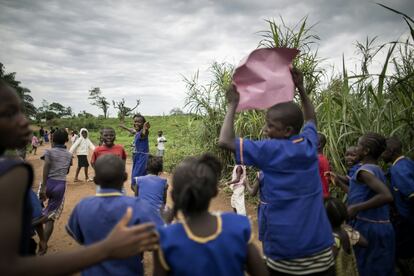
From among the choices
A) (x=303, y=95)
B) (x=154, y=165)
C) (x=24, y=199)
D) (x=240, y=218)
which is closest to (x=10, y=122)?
(x=24, y=199)

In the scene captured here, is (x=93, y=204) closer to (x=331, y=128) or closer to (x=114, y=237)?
(x=114, y=237)

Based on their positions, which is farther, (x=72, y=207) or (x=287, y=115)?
(x=72, y=207)

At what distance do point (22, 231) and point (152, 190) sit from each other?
2810 mm

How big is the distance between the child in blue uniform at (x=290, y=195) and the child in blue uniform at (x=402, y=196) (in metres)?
1.25

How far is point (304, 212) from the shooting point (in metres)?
1.97

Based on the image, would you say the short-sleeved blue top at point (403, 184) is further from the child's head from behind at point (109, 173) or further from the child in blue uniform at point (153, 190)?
the child in blue uniform at point (153, 190)

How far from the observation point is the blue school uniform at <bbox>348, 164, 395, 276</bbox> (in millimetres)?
2697

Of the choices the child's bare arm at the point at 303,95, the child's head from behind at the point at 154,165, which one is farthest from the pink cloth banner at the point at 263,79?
the child's head from behind at the point at 154,165

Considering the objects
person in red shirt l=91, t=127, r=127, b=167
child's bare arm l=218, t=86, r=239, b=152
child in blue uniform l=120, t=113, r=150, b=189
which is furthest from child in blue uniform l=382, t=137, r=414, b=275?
child in blue uniform l=120, t=113, r=150, b=189

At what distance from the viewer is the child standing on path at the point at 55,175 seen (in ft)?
15.6

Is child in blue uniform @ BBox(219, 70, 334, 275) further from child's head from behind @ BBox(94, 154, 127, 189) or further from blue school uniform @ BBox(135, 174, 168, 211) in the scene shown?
blue school uniform @ BBox(135, 174, 168, 211)

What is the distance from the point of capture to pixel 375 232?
271 centimetres

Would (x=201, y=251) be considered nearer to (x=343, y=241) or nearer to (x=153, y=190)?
(x=343, y=241)

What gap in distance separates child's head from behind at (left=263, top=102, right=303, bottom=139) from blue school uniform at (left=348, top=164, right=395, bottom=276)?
0.95 meters
